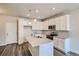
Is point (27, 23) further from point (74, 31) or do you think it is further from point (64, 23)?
point (74, 31)

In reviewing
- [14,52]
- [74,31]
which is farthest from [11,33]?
[74,31]

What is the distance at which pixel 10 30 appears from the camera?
7.05 metres

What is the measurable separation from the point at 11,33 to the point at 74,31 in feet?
16.3

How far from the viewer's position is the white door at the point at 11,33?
22.5 feet

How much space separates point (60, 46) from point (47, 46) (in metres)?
1.78

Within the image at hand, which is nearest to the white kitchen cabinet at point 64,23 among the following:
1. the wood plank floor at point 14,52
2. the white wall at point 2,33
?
the wood plank floor at point 14,52

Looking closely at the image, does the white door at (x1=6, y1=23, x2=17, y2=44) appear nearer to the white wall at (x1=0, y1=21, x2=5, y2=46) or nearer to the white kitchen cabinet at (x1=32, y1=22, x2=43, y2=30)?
the white wall at (x1=0, y1=21, x2=5, y2=46)

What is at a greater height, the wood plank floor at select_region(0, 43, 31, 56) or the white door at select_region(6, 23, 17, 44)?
the white door at select_region(6, 23, 17, 44)

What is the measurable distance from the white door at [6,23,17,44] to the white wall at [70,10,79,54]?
15.4ft

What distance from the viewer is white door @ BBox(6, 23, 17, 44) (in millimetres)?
6863

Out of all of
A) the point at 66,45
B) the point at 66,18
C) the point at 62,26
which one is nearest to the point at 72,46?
the point at 66,45

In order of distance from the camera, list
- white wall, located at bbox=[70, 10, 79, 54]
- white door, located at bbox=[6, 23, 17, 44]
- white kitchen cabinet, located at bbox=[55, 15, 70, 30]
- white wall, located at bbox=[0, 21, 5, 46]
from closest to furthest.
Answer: white wall, located at bbox=[70, 10, 79, 54] < white kitchen cabinet, located at bbox=[55, 15, 70, 30] < white wall, located at bbox=[0, 21, 5, 46] < white door, located at bbox=[6, 23, 17, 44]

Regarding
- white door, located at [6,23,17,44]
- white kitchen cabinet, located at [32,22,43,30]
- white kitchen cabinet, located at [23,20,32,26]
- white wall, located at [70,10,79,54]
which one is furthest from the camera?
white kitchen cabinet, located at [32,22,43,30]

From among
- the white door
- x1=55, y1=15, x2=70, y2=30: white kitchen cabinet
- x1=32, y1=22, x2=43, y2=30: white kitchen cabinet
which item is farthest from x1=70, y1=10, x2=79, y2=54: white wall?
the white door
